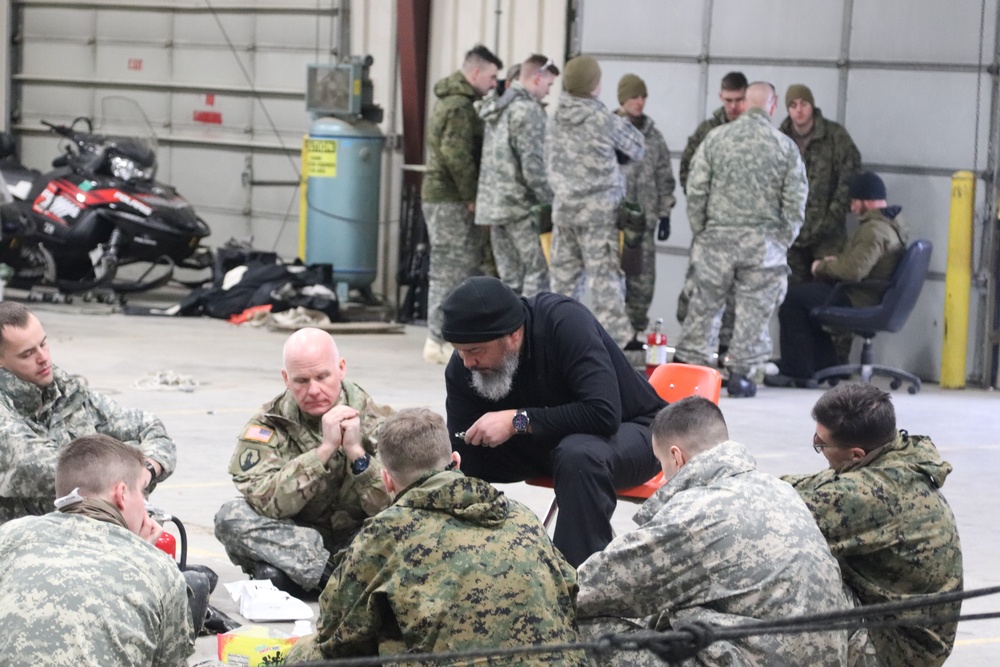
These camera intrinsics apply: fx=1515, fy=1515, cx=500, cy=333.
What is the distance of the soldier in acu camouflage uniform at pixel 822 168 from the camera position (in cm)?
1066

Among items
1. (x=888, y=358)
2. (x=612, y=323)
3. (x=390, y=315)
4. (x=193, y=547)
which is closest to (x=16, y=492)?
(x=193, y=547)

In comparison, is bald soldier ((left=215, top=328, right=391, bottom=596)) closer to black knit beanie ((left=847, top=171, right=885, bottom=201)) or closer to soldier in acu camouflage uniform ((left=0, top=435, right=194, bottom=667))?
soldier in acu camouflage uniform ((left=0, top=435, right=194, bottom=667))

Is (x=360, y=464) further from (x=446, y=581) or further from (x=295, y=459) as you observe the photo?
(x=446, y=581)

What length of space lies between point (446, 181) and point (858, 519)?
7308 millimetres

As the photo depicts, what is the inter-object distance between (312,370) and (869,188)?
6.16m

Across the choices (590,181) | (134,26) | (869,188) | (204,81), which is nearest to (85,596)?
(590,181)

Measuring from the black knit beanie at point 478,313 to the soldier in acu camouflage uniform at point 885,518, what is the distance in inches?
46.6

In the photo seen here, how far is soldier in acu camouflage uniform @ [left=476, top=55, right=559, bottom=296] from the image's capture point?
1010cm

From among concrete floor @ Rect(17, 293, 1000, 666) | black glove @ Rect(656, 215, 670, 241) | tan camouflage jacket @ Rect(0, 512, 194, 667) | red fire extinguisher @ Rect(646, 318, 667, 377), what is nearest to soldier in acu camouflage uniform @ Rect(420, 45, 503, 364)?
concrete floor @ Rect(17, 293, 1000, 666)

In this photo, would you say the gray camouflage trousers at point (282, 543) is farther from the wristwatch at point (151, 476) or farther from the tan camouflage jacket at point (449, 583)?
the tan camouflage jacket at point (449, 583)

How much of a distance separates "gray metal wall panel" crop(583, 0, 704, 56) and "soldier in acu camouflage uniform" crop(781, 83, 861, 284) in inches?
60.2

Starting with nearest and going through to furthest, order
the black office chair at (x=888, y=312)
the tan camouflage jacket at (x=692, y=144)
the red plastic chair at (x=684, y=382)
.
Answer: the red plastic chair at (x=684, y=382)
the black office chair at (x=888, y=312)
the tan camouflage jacket at (x=692, y=144)

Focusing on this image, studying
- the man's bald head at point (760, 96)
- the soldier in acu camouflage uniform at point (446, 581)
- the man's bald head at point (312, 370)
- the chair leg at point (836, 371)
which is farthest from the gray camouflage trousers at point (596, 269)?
the soldier in acu camouflage uniform at point (446, 581)

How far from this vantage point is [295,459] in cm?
500
